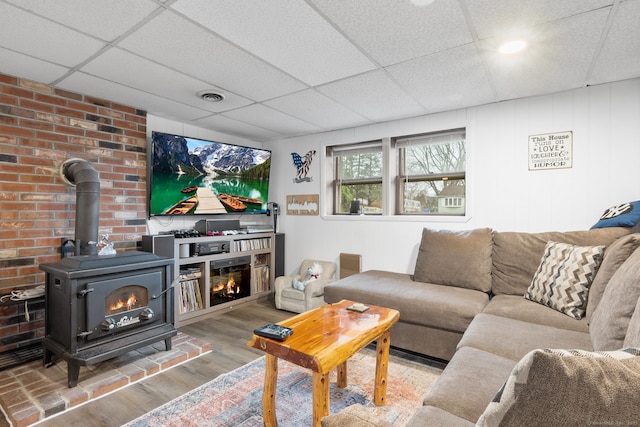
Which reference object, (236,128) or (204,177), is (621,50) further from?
(204,177)

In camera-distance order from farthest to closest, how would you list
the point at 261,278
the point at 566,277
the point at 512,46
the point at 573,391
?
Answer: the point at 261,278 < the point at 566,277 < the point at 512,46 < the point at 573,391

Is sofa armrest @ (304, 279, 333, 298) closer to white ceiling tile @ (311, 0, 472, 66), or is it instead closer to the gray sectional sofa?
the gray sectional sofa

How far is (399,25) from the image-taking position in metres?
1.78

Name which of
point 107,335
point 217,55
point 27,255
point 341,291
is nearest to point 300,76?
point 217,55

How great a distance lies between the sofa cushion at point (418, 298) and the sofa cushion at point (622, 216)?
1.07 m

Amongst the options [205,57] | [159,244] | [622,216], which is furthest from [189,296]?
[622,216]

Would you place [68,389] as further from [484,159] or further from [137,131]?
[484,159]

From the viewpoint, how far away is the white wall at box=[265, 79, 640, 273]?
256 cm

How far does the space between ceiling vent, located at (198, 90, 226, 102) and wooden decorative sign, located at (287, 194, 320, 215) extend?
1756 mm

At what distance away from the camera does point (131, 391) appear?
6.94ft

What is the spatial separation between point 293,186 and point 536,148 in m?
2.84

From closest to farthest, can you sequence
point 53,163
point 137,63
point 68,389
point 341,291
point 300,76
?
point 68,389 → point 137,63 → point 300,76 → point 53,163 → point 341,291

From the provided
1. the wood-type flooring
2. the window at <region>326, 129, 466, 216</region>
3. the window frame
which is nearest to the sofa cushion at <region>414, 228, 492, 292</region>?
the window at <region>326, 129, 466, 216</region>

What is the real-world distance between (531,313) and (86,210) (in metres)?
3.33
